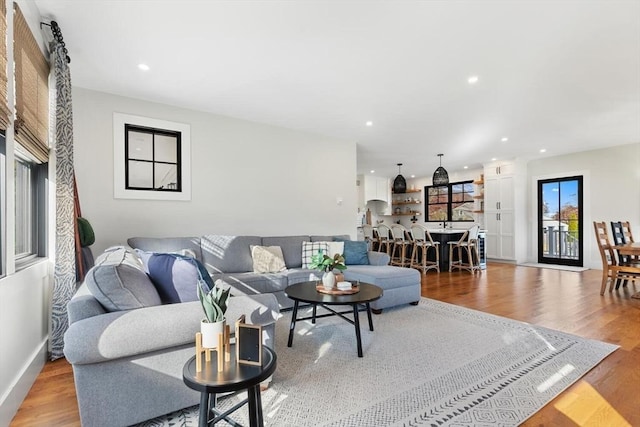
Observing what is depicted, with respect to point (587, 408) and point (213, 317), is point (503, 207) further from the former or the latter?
point (213, 317)

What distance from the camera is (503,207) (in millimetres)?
7969

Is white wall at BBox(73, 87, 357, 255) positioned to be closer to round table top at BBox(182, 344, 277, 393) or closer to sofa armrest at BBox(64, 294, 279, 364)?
sofa armrest at BBox(64, 294, 279, 364)

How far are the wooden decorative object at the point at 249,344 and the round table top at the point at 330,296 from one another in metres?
1.31

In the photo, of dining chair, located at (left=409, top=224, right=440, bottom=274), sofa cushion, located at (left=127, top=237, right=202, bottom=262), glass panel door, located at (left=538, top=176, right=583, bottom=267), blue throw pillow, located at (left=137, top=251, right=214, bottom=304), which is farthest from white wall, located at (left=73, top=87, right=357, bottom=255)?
glass panel door, located at (left=538, top=176, right=583, bottom=267)

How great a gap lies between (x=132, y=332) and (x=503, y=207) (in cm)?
846

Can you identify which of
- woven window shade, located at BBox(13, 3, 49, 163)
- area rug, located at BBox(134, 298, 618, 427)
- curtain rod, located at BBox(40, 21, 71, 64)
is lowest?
area rug, located at BBox(134, 298, 618, 427)

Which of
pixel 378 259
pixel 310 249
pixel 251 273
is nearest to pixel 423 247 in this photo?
pixel 378 259

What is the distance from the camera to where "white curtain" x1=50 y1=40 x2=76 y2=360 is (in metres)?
2.61

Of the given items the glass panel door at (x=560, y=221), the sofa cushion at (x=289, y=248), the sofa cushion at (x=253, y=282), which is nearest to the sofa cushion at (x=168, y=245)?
the sofa cushion at (x=253, y=282)

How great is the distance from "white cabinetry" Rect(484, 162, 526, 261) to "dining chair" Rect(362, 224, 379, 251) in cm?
296

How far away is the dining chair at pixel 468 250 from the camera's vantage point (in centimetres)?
663

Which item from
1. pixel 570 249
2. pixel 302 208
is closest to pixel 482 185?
pixel 570 249

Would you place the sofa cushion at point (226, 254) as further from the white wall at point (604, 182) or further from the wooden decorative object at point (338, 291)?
the white wall at point (604, 182)

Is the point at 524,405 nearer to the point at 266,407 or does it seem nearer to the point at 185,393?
the point at 266,407
